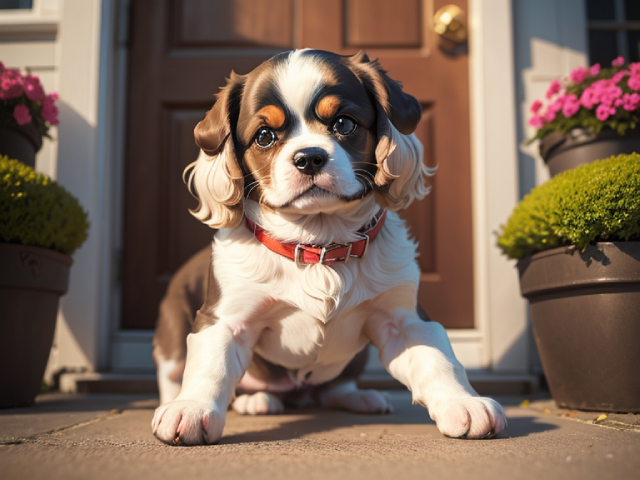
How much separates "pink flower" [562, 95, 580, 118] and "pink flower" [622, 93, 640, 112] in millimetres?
193

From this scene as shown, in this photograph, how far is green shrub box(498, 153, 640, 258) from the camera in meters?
1.80

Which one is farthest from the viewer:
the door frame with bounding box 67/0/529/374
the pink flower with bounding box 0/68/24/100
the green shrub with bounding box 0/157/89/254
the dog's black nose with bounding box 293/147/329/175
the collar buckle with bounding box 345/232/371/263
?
the door frame with bounding box 67/0/529/374

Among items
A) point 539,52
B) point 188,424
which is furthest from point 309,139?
point 539,52

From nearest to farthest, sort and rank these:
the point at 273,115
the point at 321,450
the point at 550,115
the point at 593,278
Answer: the point at 321,450 → the point at 273,115 → the point at 593,278 → the point at 550,115

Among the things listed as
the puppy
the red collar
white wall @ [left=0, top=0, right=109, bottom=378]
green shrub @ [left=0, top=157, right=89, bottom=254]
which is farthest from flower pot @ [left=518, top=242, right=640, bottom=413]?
white wall @ [left=0, top=0, right=109, bottom=378]

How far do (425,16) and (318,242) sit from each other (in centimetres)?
213

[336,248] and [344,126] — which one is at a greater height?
[344,126]

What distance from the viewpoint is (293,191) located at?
5.14 feet

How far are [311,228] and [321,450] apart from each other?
684 mm

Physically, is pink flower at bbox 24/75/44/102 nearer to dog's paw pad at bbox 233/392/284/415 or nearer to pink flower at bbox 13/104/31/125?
pink flower at bbox 13/104/31/125

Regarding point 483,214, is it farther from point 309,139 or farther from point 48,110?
point 48,110

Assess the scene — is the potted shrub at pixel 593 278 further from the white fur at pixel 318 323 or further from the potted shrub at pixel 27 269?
the potted shrub at pixel 27 269

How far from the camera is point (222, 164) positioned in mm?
1736

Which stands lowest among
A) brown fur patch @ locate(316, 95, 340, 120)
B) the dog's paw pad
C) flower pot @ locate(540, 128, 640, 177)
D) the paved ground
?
the dog's paw pad
